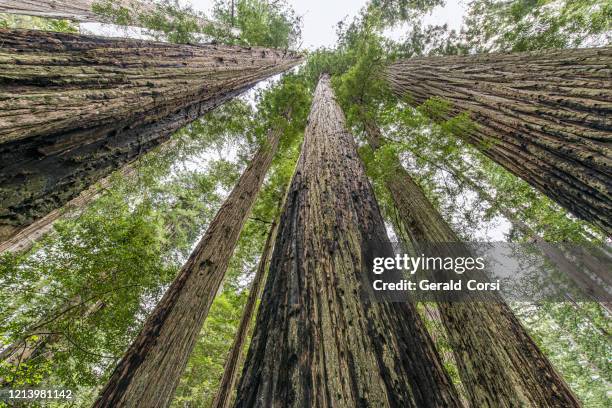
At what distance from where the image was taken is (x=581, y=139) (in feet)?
5.66

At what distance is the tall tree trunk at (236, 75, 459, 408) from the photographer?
73 cm

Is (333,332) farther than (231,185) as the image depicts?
No

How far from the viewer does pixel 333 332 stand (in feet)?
2.86

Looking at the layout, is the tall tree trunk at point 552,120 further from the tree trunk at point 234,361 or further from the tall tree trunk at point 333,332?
the tree trunk at point 234,361

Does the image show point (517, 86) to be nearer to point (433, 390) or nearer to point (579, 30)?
point (433, 390)

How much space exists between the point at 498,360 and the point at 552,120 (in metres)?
2.22

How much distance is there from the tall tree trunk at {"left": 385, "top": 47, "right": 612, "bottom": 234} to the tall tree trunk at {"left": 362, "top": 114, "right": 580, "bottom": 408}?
153cm

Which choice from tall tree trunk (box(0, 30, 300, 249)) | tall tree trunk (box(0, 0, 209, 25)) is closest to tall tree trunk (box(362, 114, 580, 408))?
tall tree trunk (box(0, 30, 300, 249))

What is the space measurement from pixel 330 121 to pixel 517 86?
2.02 metres

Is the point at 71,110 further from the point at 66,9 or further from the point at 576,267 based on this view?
the point at 576,267

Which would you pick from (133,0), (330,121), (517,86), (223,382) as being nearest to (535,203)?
(517,86)

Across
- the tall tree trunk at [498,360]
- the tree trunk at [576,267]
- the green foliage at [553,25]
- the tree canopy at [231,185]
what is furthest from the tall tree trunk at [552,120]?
the tree trunk at [576,267]

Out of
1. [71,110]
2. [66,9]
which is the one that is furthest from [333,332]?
[66,9]

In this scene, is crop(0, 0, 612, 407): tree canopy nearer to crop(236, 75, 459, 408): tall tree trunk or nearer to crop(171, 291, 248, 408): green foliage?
crop(171, 291, 248, 408): green foliage
